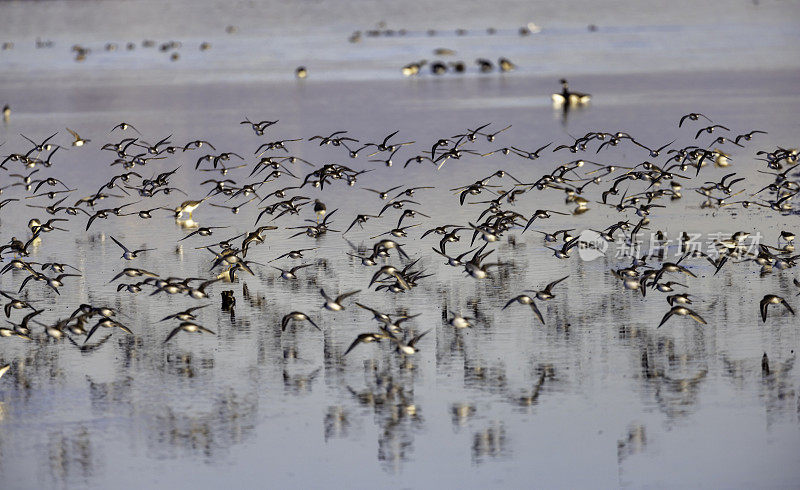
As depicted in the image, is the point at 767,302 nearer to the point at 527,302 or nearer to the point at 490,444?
the point at 527,302

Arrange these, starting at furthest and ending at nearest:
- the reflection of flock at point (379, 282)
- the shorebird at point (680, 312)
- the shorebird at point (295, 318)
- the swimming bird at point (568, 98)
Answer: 1. the swimming bird at point (568, 98)
2. the shorebird at point (295, 318)
3. the shorebird at point (680, 312)
4. the reflection of flock at point (379, 282)

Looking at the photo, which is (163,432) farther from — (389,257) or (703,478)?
(389,257)

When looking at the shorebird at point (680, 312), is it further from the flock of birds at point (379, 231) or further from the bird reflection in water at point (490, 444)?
the bird reflection in water at point (490, 444)

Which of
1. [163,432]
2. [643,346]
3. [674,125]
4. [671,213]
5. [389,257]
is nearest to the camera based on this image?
[163,432]

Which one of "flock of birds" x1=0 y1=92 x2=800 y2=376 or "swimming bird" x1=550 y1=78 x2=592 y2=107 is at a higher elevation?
"swimming bird" x1=550 y1=78 x2=592 y2=107

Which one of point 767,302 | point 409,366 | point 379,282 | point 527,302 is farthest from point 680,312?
point 379,282

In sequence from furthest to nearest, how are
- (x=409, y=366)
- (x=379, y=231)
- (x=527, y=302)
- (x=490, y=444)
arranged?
(x=379, y=231), (x=527, y=302), (x=409, y=366), (x=490, y=444)

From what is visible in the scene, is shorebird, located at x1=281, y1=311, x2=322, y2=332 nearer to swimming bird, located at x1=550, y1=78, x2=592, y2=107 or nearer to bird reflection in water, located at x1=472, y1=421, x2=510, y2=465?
bird reflection in water, located at x1=472, y1=421, x2=510, y2=465

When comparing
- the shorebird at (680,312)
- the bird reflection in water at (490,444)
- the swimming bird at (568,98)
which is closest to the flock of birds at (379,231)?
the shorebird at (680,312)

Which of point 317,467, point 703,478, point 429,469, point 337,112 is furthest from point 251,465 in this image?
point 337,112

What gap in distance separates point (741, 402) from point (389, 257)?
10618 mm

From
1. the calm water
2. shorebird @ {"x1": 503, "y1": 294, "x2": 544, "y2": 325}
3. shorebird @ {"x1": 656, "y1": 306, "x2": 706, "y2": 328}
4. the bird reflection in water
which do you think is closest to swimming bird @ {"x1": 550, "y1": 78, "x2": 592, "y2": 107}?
the calm water

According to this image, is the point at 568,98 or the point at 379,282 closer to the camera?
the point at 379,282

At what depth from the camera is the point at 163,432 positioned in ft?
54.7
